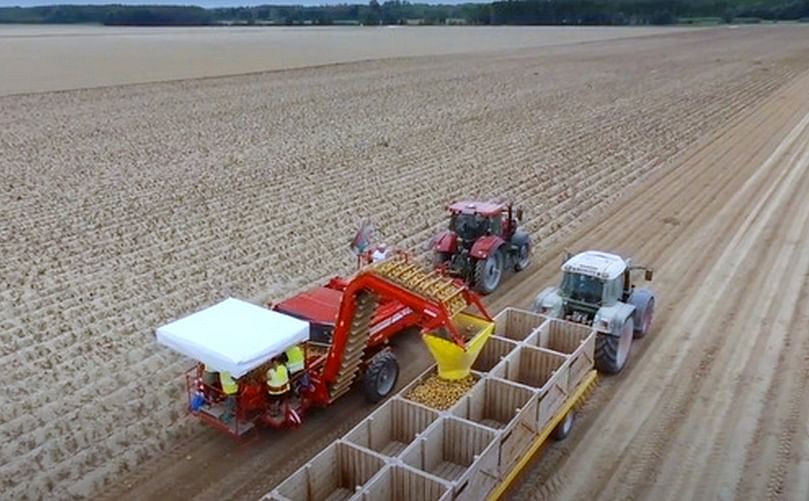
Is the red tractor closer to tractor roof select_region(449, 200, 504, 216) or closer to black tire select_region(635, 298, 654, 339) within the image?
tractor roof select_region(449, 200, 504, 216)

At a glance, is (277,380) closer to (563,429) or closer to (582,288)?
(563,429)

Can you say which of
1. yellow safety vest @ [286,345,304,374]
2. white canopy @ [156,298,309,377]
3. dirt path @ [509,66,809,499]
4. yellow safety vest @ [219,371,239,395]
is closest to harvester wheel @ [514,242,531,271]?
dirt path @ [509,66,809,499]

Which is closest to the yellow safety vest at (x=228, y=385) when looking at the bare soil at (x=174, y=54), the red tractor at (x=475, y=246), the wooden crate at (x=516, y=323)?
the wooden crate at (x=516, y=323)

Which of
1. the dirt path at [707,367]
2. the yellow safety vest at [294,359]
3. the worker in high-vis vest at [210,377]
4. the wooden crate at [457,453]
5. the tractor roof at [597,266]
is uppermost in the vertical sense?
the tractor roof at [597,266]

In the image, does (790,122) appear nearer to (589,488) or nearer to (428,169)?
(428,169)

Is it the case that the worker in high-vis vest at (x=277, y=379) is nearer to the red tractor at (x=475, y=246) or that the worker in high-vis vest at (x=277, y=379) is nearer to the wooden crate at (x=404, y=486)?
the wooden crate at (x=404, y=486)

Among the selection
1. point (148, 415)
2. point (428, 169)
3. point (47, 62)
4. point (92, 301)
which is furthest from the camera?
point (47, 62)

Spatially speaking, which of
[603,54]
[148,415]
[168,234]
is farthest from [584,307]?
[603,54]
